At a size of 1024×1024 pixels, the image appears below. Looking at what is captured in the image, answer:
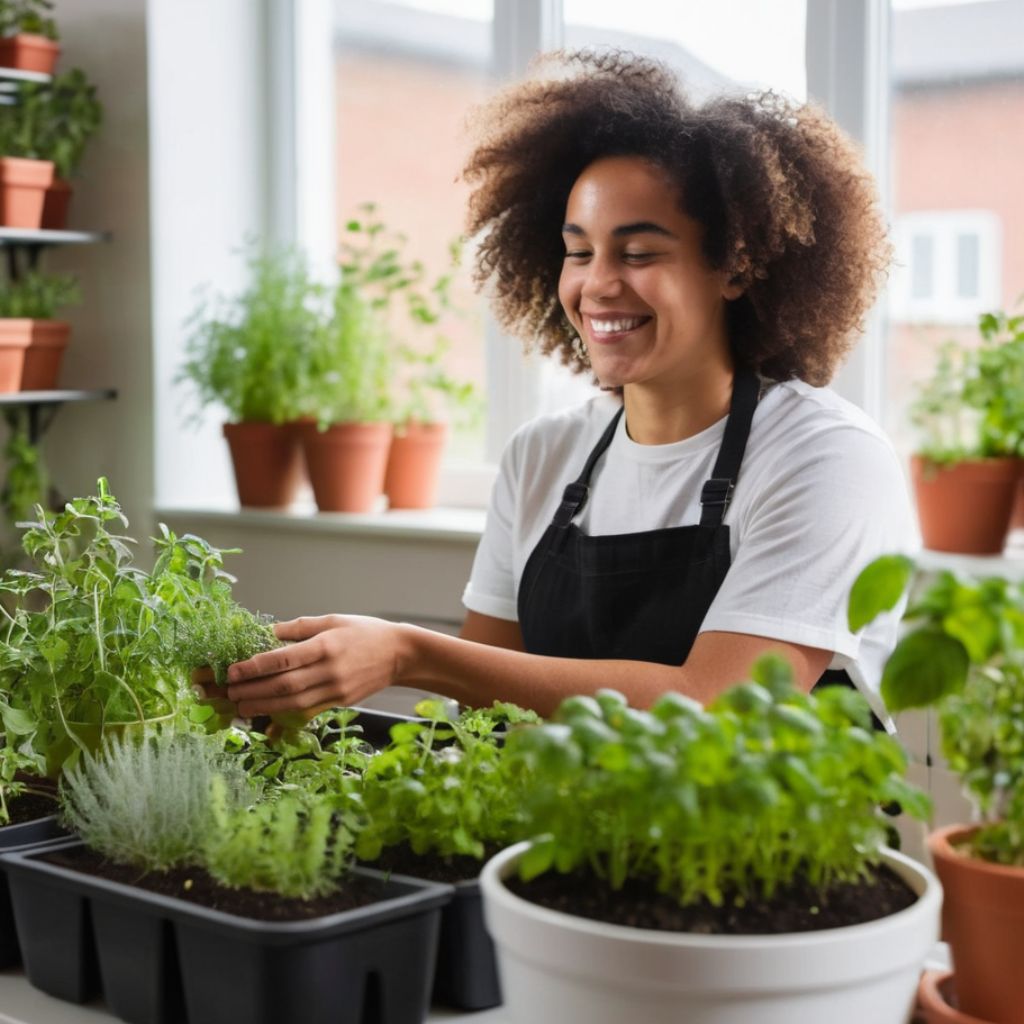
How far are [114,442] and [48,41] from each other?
99 centimetres

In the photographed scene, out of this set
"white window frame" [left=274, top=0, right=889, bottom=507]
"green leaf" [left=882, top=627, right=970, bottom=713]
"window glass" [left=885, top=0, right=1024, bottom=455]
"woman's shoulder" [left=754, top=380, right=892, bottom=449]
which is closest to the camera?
"green leaf" [left=882, top=627, right=970, bottom=713]

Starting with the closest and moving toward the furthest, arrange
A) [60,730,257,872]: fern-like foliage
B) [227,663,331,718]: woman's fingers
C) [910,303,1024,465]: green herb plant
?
[60,730,257,872]: fern-like foliage
[227,663,331,718]: woman's fingers
[910,303,1024,465]: green herb plant

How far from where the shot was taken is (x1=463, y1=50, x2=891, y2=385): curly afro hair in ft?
6.89

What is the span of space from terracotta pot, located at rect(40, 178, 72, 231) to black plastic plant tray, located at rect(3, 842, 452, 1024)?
2.91m

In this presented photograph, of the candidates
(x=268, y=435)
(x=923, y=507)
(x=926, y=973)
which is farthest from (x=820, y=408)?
(x=268, y=435)

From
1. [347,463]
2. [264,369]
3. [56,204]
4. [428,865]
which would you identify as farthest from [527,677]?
[56,204]

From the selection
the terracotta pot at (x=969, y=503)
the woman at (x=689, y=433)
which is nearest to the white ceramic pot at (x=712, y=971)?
the woman at (x=689, y=433)

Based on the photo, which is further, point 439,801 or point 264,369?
point 264,369

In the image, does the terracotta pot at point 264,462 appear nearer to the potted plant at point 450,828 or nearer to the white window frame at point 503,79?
the white window frame at point 503,79

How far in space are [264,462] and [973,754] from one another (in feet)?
9.36

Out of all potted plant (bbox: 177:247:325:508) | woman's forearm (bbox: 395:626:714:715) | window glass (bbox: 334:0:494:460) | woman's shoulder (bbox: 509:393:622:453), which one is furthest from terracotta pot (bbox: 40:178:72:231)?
woman's forearm (bbox: 395:626:714:715)

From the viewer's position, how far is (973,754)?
3.22 feet

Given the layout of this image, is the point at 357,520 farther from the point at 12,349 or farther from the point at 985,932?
the point at 985,932

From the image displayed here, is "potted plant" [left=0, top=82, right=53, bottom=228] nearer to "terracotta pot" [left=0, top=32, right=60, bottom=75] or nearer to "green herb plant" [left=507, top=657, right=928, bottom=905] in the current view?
"terracotta pot" [left=0, top=32, right=60, bottom=75]
